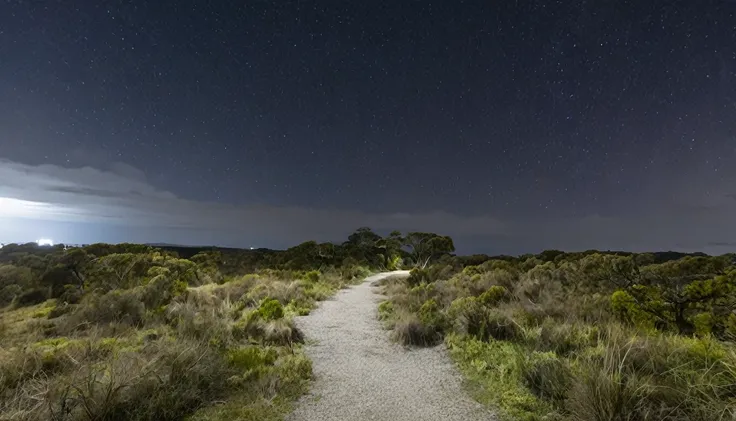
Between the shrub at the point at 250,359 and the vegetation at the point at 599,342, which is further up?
the vegetation at the point at 599,342

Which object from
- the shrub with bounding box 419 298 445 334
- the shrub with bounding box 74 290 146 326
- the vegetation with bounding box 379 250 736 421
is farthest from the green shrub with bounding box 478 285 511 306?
the shrub with bounding box 74 290 146 326

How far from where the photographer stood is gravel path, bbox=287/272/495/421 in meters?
5.02

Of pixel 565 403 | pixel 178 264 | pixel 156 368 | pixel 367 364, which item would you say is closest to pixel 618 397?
pixel 565 403

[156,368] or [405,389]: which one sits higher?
[156,368]

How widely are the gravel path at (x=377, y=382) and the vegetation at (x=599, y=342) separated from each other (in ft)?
1.39

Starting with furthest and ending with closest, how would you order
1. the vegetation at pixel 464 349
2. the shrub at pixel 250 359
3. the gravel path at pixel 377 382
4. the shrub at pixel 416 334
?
the shrub at pixel 416 334 → the shrub at pixel 250 359 → the gravel path at pixel 377 382 → the vegetation at pixel 464 349

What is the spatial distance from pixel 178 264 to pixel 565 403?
69.4 feet

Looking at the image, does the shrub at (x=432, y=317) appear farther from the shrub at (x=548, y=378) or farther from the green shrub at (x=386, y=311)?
the shrub at (x=548, y=378)

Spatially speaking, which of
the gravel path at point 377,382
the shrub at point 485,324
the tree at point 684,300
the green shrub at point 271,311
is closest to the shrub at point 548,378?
the gravel path at point 377,382

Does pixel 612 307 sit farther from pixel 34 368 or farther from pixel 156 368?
pixel 34 368

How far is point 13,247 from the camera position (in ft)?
118

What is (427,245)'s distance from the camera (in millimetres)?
50625

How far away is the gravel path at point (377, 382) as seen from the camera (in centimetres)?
502

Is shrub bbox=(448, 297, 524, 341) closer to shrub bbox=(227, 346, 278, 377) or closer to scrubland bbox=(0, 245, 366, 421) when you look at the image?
scrubland bbox=(0, 245, 366, 421)
